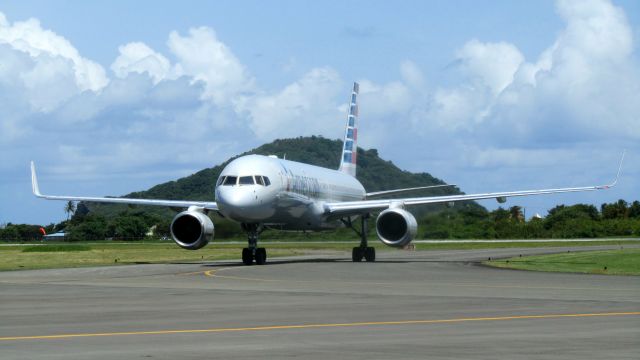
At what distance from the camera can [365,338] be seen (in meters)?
14.2

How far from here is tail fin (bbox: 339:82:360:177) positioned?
194ft

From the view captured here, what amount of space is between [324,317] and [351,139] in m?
42.6

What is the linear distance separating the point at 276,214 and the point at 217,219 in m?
5.47

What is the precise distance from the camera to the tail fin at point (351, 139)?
2328 inches

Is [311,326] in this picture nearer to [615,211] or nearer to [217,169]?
[615,211]

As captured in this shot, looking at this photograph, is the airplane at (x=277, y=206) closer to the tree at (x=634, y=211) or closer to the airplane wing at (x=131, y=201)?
the airplane wing at (x=131, y=201)

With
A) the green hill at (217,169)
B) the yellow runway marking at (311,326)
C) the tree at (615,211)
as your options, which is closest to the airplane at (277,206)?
the yellow runway marking at (311,326)

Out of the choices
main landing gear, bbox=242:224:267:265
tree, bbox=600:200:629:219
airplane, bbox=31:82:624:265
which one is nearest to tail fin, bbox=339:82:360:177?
airplane, bbox=31:82:624:265

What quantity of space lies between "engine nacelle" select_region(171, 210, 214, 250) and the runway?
10.4m

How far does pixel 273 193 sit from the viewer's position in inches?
1604

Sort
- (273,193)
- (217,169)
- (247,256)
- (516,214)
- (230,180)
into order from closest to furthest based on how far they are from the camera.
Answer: (230,180)
(273,193)
(247,256)
(516,214)
(217,169)

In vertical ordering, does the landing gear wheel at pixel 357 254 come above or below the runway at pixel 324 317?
above

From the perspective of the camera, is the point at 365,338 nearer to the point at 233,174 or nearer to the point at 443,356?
the point at 443,356

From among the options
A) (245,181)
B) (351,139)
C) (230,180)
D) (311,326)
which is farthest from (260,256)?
(311,326)
